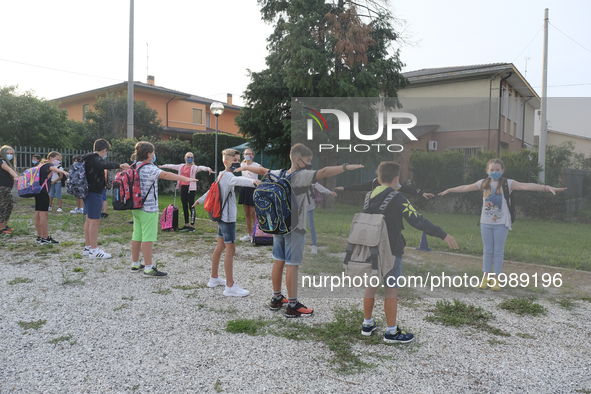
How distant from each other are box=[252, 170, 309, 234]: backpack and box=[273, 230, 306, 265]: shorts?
109 millimetres

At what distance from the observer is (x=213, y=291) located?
4891 mm

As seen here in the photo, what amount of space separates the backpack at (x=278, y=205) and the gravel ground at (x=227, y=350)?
38.2 inches

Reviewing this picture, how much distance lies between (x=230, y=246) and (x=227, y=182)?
770 millimetres

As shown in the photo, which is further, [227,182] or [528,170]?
[528,170]

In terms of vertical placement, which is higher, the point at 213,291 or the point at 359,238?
the point at 359,238

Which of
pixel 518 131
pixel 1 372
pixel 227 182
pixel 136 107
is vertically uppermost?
pixel 136 107

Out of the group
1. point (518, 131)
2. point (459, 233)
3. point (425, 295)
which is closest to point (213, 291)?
point (425, 295)

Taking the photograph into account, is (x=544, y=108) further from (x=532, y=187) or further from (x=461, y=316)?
(x=461, y=316)

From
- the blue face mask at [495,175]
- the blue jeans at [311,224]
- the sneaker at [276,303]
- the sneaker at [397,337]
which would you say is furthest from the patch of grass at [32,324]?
the blue face mask at [495,175]

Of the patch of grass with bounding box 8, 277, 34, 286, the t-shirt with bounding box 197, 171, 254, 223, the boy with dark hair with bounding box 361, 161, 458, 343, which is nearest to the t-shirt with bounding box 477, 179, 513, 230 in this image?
the boy with dark hair with bounding box 361, 161, 458, 343

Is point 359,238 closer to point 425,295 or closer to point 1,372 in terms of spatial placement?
point 425,295

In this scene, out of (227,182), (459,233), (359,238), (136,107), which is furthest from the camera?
(136,107)

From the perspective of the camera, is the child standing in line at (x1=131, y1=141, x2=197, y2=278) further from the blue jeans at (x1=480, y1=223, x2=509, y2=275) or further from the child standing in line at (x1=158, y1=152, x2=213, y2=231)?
the blue jeans at (x1=480, y1=223, x2=509, y2=275)

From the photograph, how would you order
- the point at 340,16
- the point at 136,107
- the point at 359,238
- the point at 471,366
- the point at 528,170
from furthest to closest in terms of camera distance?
the point at 136,107 → the point at 340,16 → the point at 528,170 → the point at 359,238 → the point at 471,366
